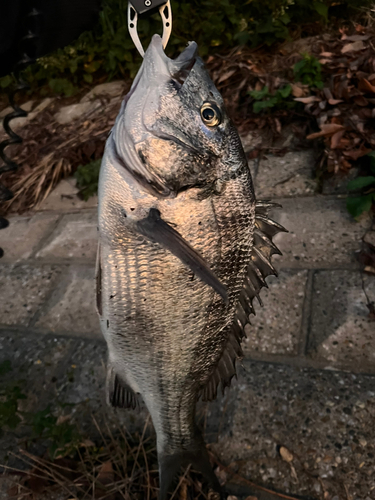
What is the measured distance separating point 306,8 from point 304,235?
3655mm

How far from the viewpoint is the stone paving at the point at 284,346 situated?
1.58 metres

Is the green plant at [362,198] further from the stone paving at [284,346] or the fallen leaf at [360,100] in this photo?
the fallen leaf at [360,100]

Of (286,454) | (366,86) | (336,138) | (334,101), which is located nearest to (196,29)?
(334,101)

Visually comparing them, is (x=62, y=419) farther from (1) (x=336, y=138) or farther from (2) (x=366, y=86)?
(2) (x=366, y=86)

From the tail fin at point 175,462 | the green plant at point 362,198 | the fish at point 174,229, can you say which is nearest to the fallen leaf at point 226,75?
→ the green plant at point 362,198

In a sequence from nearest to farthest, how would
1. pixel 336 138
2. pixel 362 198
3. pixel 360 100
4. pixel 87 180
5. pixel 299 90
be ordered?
pixel 362 198, pixel 336 138, pixel 360 100, pixel 299 90, pixel 87 180

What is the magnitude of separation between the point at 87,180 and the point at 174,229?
2.88 metres

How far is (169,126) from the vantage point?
1074 millimetres

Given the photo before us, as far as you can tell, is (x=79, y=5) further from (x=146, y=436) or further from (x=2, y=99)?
(x=2, y=99)

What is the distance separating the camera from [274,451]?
1619 mm

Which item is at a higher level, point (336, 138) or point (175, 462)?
point (175, 462)

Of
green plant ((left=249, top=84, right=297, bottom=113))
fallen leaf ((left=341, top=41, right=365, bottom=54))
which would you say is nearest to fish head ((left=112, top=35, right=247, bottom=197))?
green plant ((left=249, top=84, right=297, bottom=113))

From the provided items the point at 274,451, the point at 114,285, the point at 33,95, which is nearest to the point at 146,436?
the point at 274,451

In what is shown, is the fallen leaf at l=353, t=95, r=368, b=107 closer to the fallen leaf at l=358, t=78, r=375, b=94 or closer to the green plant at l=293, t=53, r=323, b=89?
the fallen leaf at l=358, t=78, r=375, b=94
